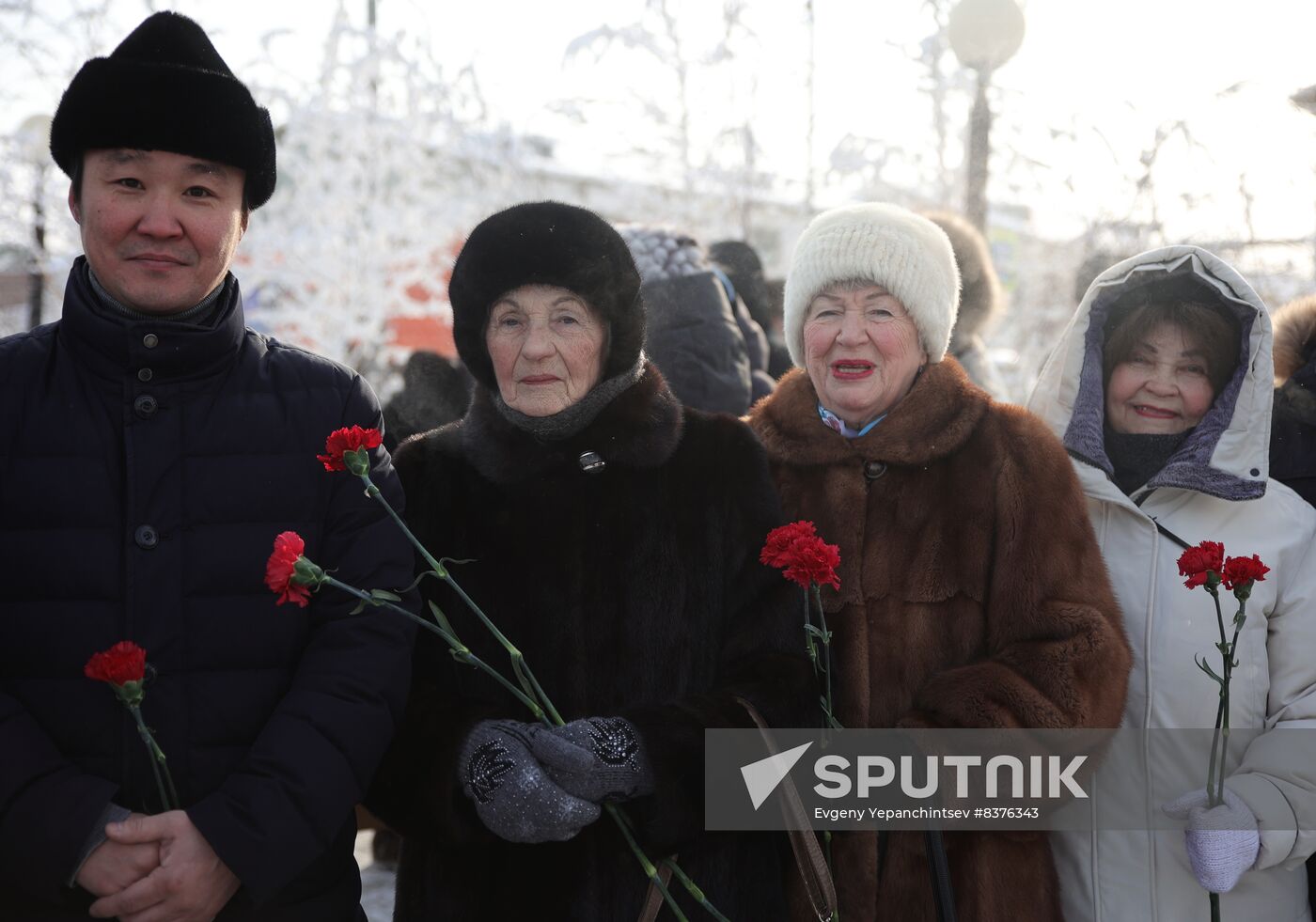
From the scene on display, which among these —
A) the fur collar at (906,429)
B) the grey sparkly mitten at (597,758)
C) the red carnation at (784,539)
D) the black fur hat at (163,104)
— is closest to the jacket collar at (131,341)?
the black fur hat at (163,104)

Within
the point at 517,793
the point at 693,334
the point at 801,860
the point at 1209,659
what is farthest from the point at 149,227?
the point at 1209,659

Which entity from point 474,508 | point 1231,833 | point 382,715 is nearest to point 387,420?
point 474,508

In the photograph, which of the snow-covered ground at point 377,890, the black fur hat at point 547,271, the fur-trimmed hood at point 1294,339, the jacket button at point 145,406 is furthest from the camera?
the snow-covered ground at point 377,890

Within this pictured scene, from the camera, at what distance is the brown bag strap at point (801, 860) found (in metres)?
1.96

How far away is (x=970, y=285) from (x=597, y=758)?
2.76 m

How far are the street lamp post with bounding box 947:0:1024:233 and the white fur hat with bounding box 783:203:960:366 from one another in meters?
4.39

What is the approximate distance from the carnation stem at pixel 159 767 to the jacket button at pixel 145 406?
0.48 metres

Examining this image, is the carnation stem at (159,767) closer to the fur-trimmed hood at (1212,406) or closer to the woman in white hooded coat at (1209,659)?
the woman in white hooded coat at (1209,659)

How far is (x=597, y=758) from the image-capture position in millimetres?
1954

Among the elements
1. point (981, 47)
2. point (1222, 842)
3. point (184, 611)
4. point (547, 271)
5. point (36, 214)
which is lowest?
point (1222, 842)

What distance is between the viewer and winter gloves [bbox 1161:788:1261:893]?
2.17 m

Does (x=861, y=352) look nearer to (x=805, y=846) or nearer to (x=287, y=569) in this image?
(x=805, y=846)

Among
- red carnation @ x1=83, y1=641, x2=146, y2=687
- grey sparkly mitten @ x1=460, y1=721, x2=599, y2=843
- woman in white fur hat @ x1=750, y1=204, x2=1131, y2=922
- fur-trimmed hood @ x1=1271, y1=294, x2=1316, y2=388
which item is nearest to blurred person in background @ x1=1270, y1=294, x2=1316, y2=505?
fur-trimmed hood @ x1=1271, y1=294, x2=1316, y2=388

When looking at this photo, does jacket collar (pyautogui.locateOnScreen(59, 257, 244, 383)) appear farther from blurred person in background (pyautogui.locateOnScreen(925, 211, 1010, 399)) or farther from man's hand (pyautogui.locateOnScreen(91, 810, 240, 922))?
blurred person in background (pyautogui.locateOnScreen(925, 211, 1010, 399))
